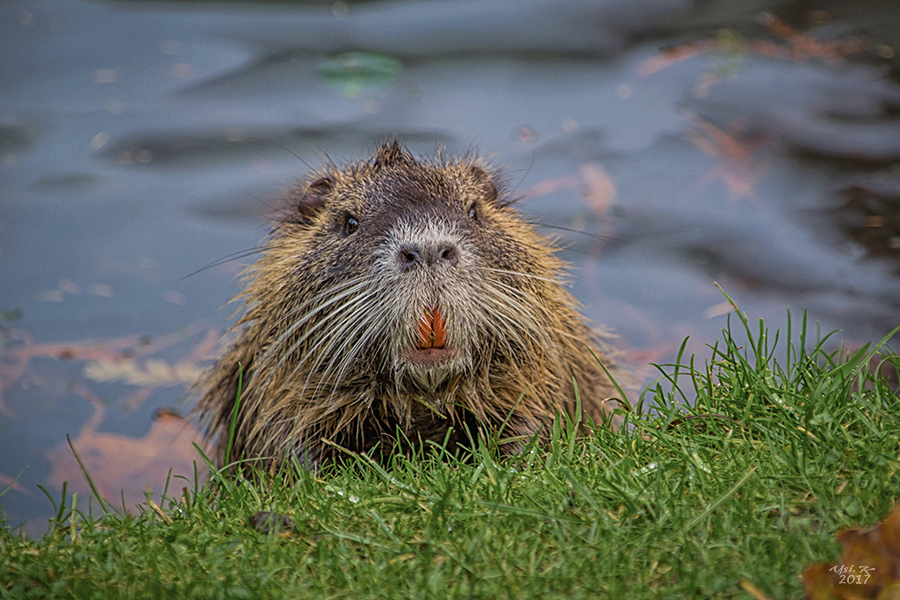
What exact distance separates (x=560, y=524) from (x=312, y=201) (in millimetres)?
2160

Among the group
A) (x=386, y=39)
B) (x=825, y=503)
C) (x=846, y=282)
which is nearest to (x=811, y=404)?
(x=825, y=503)

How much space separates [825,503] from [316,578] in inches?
52.6

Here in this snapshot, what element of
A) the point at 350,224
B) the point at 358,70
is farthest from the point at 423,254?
the point at 358,70

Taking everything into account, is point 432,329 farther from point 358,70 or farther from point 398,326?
point 358,70

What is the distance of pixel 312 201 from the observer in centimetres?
390

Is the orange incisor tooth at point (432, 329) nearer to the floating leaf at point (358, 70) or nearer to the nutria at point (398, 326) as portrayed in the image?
the nutria at point (398, 326)

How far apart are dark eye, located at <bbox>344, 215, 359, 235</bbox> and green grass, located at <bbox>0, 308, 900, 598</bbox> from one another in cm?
111

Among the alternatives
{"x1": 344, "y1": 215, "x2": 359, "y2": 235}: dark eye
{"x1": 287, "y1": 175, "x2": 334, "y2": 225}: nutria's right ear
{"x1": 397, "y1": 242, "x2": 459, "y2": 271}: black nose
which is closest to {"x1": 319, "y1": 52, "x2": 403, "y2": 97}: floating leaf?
{"x1": 287, "y1": 175, "x2": 334, "y2": 225}: nutria's right ear

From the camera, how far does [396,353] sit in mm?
3166

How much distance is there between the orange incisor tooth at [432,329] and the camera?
308 cm

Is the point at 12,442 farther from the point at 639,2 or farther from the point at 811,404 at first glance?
the point at 639,2

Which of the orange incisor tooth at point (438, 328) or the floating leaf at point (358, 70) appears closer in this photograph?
the orange incisor tooth at point (438, 328)

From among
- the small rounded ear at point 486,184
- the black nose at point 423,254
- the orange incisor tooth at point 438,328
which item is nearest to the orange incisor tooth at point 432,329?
the orange incisor tooth at point 438,328

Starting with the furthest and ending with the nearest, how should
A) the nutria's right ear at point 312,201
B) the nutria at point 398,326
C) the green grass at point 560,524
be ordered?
the nutria's right ear at point 312,201, the nutria at point 398,326, the green grass at point 560,524
